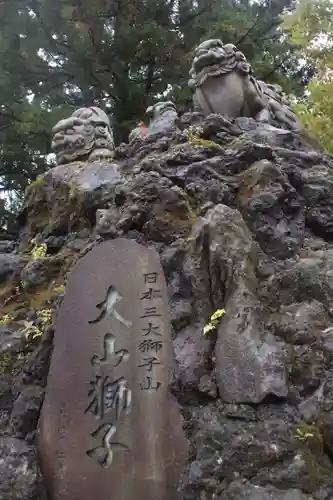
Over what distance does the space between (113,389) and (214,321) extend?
2.35ft

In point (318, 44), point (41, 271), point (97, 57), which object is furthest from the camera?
point (97, 57)

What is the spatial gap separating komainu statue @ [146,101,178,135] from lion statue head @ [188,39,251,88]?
15.6 inches

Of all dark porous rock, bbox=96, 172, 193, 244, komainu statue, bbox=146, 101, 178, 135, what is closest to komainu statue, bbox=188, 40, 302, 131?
komainu statue, bbox=146, 101, 178, 135

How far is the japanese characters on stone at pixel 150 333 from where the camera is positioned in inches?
139

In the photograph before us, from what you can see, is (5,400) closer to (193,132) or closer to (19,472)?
(19,472)

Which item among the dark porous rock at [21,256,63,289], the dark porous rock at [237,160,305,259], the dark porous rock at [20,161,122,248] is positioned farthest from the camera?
the dark porous rock at [20,161,122,248]

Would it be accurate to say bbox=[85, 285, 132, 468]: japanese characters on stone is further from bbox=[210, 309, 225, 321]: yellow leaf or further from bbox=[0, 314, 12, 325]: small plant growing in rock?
bbox=[0, 314, 12, 325]: small plant growing in rock

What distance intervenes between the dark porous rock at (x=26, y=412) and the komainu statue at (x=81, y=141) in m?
2.77

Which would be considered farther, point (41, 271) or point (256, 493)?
point (41, 271)

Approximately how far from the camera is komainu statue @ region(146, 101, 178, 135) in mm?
5656

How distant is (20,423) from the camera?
3.67m

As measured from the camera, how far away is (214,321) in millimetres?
3631

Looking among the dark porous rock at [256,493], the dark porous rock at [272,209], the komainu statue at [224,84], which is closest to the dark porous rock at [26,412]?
the dark porous rock at [256,493]

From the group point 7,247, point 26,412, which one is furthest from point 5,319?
point 7,247
